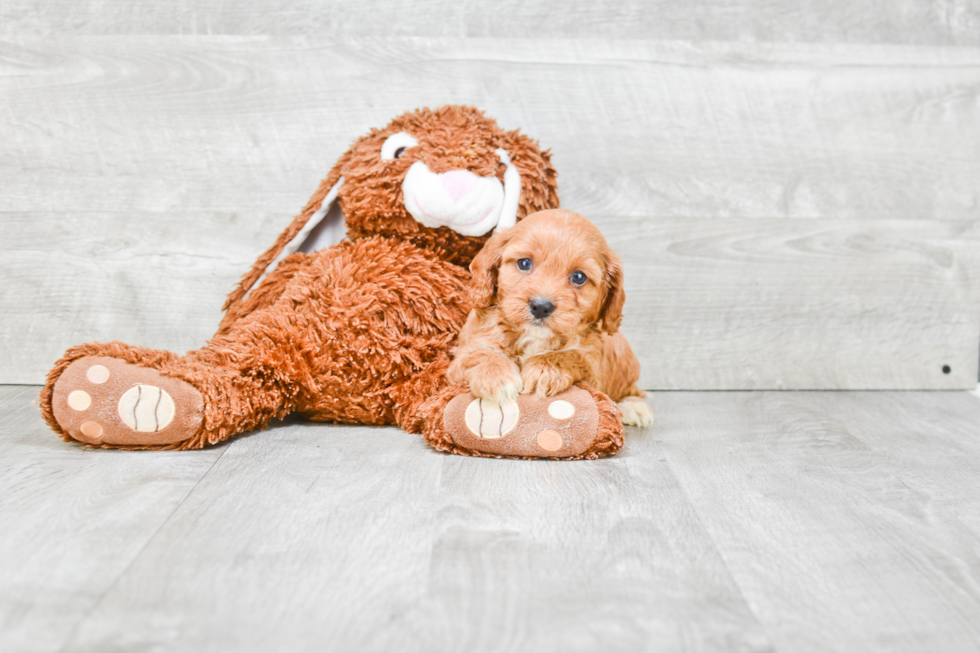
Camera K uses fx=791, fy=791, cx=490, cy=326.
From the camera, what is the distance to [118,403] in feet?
4.04

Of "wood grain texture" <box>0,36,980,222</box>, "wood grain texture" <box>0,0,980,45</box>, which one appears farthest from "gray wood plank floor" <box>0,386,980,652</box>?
"wood grain texture" <box>0,0,980,45</box>

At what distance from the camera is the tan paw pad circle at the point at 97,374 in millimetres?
1223

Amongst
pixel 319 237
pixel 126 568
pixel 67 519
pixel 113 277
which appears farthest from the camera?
pixel 113 277

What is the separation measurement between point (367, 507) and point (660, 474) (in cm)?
47

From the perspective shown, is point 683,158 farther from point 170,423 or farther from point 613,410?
point 170,423

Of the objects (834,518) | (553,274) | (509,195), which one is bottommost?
(834,518)

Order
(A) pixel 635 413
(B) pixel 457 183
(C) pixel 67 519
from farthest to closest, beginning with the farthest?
(A) pixel 635 413 → (B) pixel 457 183 → (C) pixel 67 519

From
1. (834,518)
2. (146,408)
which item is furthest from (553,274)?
(146,408)

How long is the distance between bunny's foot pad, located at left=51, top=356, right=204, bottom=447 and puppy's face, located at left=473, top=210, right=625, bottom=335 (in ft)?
1.69

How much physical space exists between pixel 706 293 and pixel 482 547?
1.08m

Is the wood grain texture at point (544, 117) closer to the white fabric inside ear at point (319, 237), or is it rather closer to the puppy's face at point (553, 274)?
the white fabric inside ear at point (319, 237)

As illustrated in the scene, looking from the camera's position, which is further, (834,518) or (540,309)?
(540,309)

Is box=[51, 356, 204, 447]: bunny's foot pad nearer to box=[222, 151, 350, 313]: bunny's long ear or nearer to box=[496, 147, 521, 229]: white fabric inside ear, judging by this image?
box=[222, 151, 350, 313]: bunny's long ear

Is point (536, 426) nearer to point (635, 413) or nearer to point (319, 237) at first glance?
point (635, 413)
